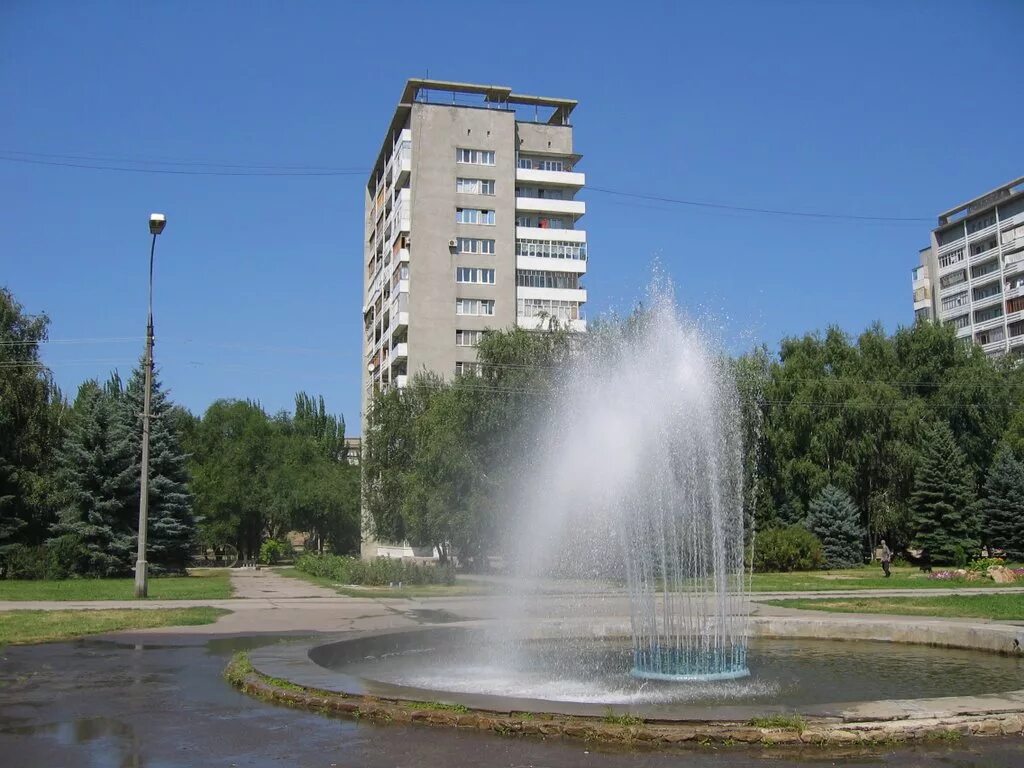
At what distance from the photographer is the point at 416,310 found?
63.5 metres

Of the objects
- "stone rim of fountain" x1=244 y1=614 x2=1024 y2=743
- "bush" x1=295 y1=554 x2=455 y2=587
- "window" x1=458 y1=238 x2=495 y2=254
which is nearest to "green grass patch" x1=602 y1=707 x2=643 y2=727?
"stone rim of fountain" x1=244 y1=614 x2=1024 y2=743

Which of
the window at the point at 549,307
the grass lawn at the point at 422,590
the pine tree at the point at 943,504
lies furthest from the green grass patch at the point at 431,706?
the window at the point at 549,307

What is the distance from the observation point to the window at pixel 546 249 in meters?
Result: 66.9

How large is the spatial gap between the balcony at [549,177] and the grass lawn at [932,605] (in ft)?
164

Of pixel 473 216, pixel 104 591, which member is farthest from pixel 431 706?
pixel 473 216

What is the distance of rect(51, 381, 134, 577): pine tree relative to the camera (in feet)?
122

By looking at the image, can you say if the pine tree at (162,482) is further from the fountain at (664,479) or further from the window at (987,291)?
the window at (987,291)

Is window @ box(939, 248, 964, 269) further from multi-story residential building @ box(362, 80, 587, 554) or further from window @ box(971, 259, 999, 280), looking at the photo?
multi-story residential building @ box(362, 80, 587, 554)

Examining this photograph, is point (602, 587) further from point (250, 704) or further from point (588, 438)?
point (250, 704)

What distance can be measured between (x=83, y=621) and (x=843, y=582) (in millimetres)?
24017

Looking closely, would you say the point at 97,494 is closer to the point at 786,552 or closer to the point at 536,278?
the point at 786,552

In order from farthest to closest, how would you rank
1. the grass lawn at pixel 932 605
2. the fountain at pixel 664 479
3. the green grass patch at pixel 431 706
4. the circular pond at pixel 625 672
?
the grass lawn at pixel 932 605, the fountain at pixel 664 479, the circular pond at pixel 625 672, the green grass patch at pixel 431 706

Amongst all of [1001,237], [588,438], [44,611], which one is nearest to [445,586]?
[44,611]

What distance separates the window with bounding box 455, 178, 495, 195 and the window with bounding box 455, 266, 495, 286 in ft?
18.9
